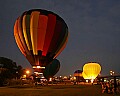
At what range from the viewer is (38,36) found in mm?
34844

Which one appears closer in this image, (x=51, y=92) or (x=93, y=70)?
(x=51, y=92)

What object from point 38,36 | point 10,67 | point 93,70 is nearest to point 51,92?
point 38,36

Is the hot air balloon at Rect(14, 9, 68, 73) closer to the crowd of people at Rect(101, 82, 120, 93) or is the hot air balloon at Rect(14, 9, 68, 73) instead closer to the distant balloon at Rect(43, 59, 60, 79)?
the crowd of people at Rect(101, 82, 120, 93)

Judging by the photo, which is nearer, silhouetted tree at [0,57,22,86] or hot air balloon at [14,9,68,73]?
hot air balloon at [14,9,68,73]

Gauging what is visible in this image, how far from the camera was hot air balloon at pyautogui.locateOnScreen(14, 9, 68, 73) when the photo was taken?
3472 centimetres

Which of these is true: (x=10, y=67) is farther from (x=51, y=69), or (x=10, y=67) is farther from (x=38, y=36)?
(x=38, y=36)

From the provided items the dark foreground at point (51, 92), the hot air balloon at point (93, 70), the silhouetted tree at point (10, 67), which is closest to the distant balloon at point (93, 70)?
the hot air balloon at point (93, 70)

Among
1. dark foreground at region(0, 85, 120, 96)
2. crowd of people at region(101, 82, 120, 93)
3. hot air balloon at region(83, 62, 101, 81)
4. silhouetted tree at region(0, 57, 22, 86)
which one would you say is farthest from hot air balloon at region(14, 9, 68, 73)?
silhouetted tree at region(0, 57, 22, 86)

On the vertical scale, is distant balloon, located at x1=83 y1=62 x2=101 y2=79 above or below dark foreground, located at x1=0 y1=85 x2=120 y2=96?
above

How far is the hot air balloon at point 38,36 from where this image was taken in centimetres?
3472

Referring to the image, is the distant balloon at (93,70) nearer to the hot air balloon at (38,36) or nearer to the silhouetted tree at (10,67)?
the silhouetted tree at (10,67)

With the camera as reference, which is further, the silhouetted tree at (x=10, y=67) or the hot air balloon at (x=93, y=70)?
the silhouetted tree at (x=10, y=67)

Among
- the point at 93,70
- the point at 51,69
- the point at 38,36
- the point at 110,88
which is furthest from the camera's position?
the point at 51,69

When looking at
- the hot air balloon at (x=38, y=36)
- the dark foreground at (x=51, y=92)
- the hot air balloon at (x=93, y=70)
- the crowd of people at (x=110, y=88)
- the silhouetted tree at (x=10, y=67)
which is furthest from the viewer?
the silhouetted tree at (x=10, y=67)
